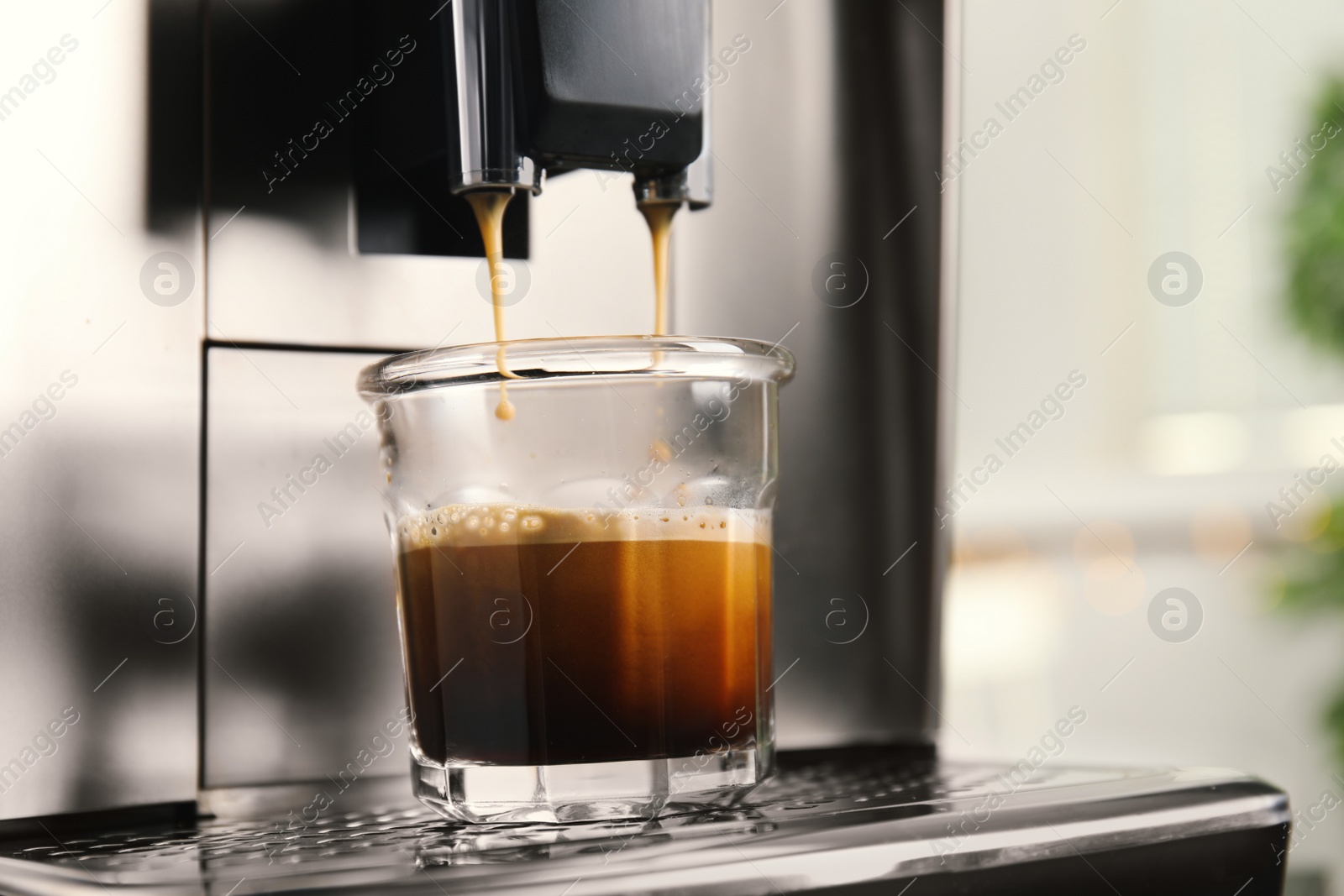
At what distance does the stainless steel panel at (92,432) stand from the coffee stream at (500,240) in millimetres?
117

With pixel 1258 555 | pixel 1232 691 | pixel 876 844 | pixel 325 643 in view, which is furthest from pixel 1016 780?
pixel 1232 691

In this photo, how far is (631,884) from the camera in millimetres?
316

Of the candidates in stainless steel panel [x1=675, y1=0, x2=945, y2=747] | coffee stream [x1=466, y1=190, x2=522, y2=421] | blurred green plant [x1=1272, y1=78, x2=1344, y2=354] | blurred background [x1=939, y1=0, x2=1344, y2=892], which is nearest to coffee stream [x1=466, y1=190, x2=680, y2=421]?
coffee stream [x1=466, y1=190, x2=522, y2=421]

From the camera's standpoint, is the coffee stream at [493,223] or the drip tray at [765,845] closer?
the drip tray at [765,845]

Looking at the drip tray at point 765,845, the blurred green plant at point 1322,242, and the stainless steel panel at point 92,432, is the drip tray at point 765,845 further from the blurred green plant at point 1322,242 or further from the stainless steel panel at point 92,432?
the blurred green plant at point 1322,242

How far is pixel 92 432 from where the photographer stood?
1.52 ft

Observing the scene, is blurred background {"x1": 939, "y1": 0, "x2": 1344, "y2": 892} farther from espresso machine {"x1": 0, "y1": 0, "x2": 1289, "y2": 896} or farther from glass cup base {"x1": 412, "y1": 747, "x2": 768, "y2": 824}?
glass cup base {"x1": 412, "y1": 747, "x2": 768, "y2": 824}

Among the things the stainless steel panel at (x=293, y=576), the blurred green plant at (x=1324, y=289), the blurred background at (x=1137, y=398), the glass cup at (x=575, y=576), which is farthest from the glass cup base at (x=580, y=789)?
the blurred background at (x=1137, y=398)

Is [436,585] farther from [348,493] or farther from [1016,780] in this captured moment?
[1016,780]

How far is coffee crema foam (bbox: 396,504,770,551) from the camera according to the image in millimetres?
408

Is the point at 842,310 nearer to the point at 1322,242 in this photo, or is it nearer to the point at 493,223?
the point at 493,223

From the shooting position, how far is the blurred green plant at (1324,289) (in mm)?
1910

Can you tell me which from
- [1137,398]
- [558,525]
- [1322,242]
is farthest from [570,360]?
[1137,398]

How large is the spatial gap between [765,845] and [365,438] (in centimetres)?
25
